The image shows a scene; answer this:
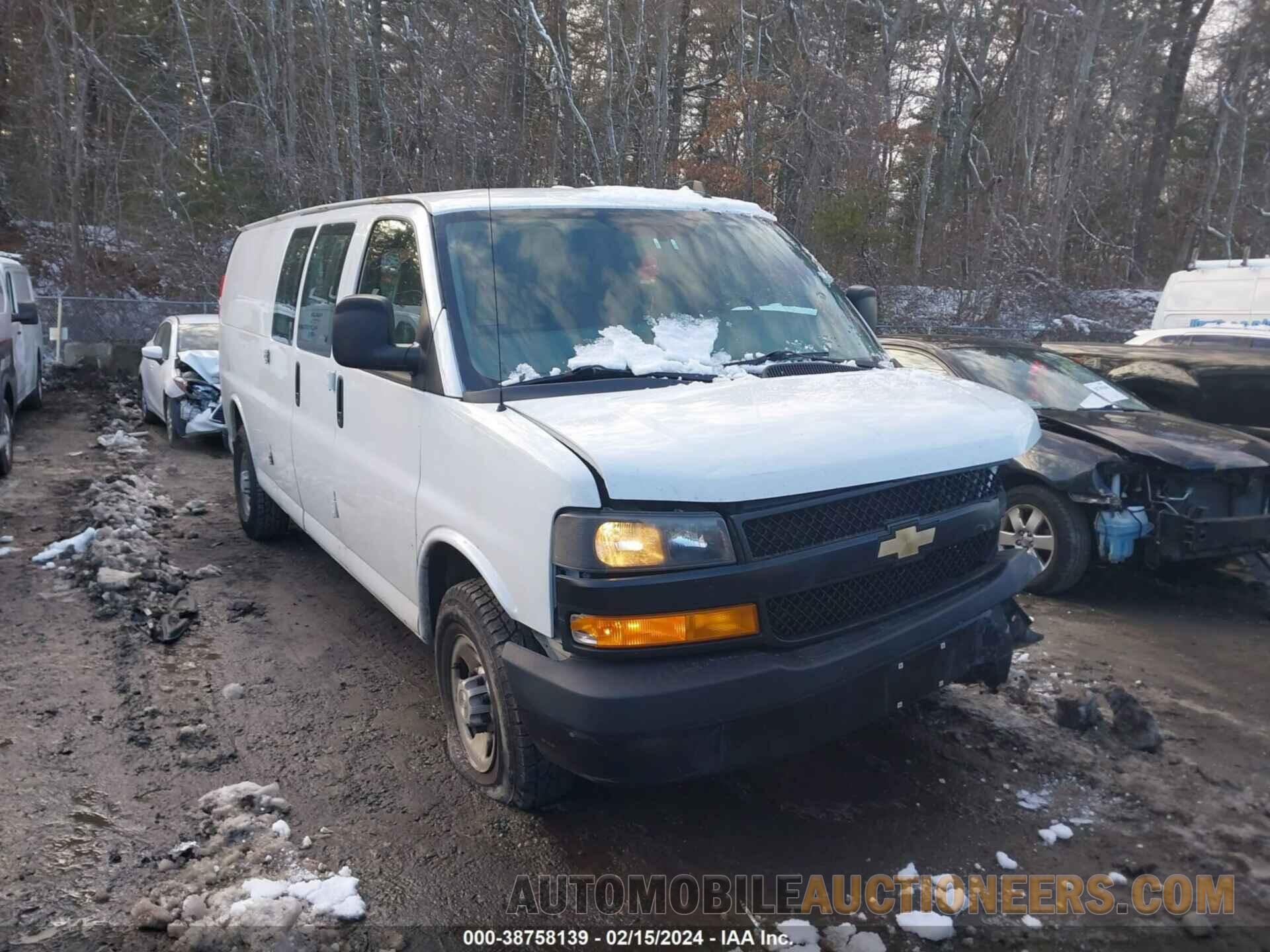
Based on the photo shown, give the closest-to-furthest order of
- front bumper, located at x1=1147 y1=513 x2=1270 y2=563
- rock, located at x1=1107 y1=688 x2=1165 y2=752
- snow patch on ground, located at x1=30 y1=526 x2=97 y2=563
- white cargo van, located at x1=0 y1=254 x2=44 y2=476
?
rock, located at x1=1107 y1=688 x2=1165 y2=752 < front bumper, located at x1=1147 y1=513 x2=1270 y2=563 < snow patch on ground, located at x1=30 y1=526 x2=97 y2=563 < white cargo van, located at x1=0 y1=254 x2=44 y2=476

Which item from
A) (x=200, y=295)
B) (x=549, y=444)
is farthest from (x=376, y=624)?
(x=200, y=295)

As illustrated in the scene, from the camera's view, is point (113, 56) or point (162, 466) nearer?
point (162, 466)

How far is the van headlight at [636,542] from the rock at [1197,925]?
1.86 metres

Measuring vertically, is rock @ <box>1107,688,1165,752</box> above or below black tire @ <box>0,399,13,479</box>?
below

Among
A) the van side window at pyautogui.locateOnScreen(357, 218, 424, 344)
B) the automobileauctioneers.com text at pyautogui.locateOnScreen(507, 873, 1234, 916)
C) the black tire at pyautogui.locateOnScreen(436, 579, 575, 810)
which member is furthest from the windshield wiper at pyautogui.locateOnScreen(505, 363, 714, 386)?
the automobileauctioneers.com text at pyautogui.locateOnScreen(507, 873, 1234, 916)

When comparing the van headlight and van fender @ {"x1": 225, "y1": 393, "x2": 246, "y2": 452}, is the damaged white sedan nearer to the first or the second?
van fender @ {"x1": 225, "y1": 393, "x2": 246, "y2": 452}

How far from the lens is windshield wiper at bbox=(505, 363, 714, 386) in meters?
3.51

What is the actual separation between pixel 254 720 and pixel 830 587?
8.98 ft

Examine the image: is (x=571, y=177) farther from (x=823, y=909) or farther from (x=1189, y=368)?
(x=823, y=909)

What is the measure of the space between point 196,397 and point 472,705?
8.37m

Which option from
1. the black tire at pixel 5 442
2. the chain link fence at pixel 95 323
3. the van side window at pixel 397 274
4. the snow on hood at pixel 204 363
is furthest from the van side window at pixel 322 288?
the chain link fence at pixel 95 323

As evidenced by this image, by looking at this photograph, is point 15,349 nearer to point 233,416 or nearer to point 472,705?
point 233,416

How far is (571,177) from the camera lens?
65.3 feet

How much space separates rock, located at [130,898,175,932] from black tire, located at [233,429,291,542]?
382 centimetres
